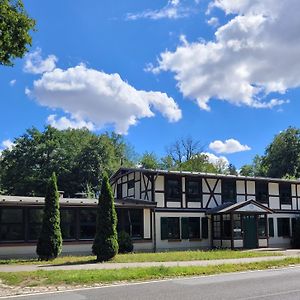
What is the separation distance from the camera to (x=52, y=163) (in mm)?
57000

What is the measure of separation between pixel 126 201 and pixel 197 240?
247 inches

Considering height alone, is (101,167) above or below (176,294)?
above

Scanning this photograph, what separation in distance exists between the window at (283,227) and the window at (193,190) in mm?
7676

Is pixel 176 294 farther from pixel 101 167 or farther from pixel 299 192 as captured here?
pixel 101 167

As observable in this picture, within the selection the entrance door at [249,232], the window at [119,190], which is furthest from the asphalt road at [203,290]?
the window at [119,190]

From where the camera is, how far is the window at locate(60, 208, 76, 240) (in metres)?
27.7

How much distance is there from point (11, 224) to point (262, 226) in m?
17.9

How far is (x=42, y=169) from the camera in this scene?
56.6m

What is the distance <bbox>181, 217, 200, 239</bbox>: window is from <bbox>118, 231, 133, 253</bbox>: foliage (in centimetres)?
568

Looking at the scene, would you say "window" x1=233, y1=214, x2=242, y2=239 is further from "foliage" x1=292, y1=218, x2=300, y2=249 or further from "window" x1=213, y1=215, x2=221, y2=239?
"foliage" x1=292, y1=218, x2=300, y2=249

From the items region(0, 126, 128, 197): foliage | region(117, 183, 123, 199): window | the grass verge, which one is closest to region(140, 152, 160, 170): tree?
region(0, 126, 128, 197): foliage

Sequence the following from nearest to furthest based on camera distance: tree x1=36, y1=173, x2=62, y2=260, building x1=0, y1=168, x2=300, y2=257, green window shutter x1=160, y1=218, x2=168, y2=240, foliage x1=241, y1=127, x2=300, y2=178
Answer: tree x1=36, y1=173, x2=62, y2=260 → building x1=0, y1=168, x2=300, y2=257 → green window shutter x1=160, y1=218, x2=168, y2=240 → foliage x1=241, y1=127, x2=300, y2=178

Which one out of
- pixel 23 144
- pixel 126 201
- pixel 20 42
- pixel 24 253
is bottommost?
pixel 24 253

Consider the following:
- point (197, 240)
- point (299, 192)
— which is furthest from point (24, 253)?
point (299, 192)
